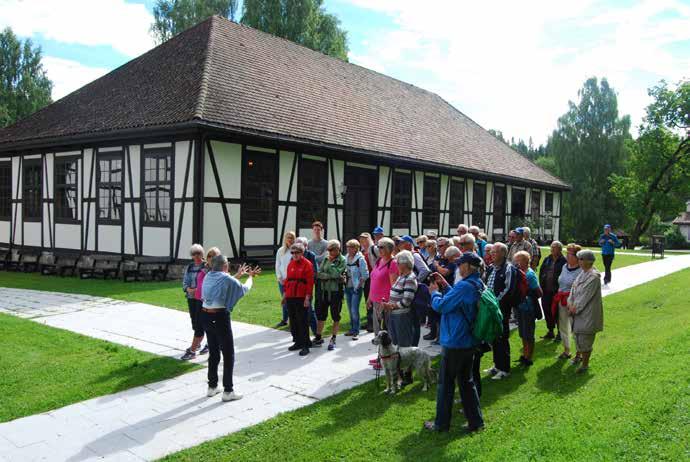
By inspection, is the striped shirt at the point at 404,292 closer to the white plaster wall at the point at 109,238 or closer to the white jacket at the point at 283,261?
→ the white jacket at the point at 283,261

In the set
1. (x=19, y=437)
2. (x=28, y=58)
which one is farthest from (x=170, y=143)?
(x=28, y=58)

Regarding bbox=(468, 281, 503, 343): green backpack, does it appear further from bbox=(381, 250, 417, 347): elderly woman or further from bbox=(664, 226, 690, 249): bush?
bbox=(664, 226, 690, 249): bush

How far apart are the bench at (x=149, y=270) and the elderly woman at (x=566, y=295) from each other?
10963 millimetres

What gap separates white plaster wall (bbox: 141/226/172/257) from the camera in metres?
15.7

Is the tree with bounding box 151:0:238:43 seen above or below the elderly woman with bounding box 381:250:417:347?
above

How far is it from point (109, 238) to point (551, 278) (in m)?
13.6

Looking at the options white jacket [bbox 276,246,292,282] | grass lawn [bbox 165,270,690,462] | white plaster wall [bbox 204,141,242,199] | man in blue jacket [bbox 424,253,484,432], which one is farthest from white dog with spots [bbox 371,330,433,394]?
white plaster wall [bbox 204,141,242,199]

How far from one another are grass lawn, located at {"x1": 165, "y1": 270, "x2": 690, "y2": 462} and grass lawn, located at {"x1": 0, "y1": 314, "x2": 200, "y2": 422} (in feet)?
7.22

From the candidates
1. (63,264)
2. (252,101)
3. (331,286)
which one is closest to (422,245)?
(331,286)

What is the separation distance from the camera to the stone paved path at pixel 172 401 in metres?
5.03

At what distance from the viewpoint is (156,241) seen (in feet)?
52.2

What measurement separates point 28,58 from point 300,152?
34.8m

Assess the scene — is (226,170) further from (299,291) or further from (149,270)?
(299,291)

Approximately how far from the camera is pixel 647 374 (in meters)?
5.92
